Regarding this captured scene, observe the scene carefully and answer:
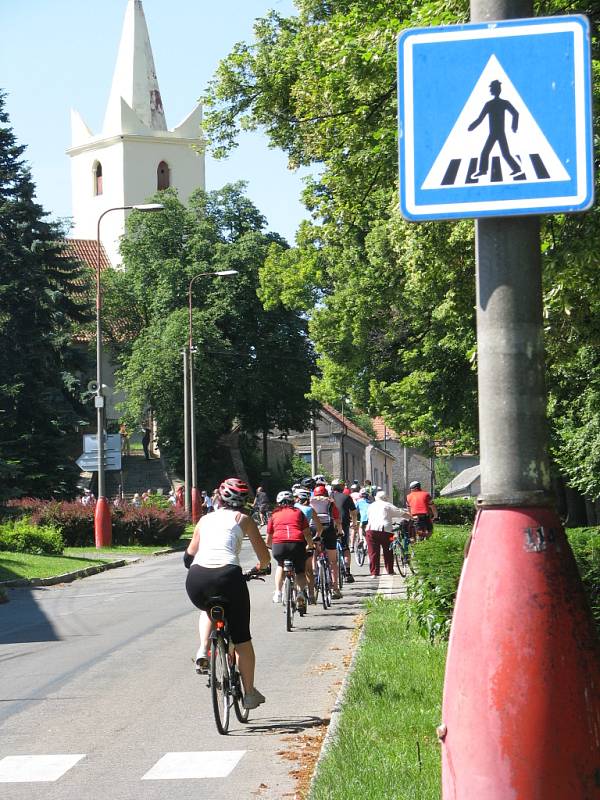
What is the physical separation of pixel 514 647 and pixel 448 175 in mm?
1350

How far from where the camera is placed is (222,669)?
9.51 m

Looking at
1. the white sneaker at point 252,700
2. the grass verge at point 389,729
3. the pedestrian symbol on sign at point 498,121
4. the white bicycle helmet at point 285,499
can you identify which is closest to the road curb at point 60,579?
the white bicycle helmet at point 285,499

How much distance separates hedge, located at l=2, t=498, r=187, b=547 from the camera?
118 feet

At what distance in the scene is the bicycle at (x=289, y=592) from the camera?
16109 mm

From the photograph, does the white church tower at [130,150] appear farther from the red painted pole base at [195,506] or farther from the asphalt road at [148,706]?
the asphalt road at [148,706]

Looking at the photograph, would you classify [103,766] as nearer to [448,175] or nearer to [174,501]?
[448,175]

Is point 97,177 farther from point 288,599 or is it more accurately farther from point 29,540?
point 288,599

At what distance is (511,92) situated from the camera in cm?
369

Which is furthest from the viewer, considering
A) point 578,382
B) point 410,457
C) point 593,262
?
point 410,457

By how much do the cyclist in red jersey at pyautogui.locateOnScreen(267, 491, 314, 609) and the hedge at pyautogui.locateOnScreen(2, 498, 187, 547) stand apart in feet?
61.5

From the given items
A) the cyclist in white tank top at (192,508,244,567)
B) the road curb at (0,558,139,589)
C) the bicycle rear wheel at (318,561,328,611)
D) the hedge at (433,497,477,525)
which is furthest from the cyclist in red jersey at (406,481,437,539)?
the hedge at (433,497,477,525)

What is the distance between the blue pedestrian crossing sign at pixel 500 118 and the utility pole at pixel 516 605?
8 cm

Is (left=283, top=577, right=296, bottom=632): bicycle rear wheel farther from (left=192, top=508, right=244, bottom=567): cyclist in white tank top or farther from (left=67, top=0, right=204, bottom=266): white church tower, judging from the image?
(left=67, top=0, right=204, bottom=266): white church tower

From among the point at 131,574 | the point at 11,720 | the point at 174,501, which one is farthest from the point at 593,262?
the point at 174,501
